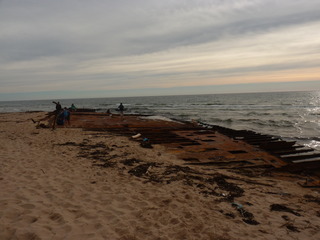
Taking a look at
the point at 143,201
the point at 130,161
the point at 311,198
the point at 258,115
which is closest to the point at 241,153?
the point at 311,198

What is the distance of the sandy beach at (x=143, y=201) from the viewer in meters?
3.84

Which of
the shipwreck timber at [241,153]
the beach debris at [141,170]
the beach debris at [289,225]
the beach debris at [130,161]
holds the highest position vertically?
the beach debris at [130,161]

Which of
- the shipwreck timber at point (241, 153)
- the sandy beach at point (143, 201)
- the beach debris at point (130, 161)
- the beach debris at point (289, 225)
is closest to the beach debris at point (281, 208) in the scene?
the sandy beach at point (143, 201)

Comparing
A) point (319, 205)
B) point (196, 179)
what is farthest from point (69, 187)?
point (319, 205)

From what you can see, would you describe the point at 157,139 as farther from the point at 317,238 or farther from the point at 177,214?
the point at 317,238

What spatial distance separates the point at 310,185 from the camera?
7105 mm

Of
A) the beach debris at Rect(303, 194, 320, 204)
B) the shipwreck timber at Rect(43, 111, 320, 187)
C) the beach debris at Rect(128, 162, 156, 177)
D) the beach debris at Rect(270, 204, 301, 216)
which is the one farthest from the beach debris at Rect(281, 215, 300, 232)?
the beach debris at Rect(128, 162, 156, 177)

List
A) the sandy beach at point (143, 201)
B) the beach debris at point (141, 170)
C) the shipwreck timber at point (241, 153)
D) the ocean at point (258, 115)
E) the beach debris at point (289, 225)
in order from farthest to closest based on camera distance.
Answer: the ocean at point (258, 115)
the shipwreck timber at point (241, 153)
the beach debris at point (141, 170)
the beach debris at point (289, 225)
the sandy beach at point (143, 201)

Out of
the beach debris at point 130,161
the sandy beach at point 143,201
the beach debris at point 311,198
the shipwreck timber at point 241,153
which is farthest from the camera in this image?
the shipwreck timber at point 241,153

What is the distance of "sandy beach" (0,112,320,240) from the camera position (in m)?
3.84

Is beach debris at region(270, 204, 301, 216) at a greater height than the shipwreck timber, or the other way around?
the shipwreck timber

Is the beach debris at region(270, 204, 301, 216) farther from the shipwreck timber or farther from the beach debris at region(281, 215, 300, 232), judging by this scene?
the shipwreck timber

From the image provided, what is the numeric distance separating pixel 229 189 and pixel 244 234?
2143 mm

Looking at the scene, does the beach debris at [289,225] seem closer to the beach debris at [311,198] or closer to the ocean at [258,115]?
the beach debris at [311,198]
